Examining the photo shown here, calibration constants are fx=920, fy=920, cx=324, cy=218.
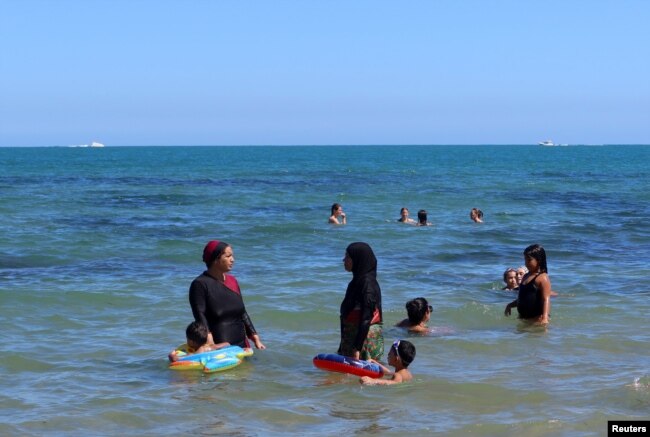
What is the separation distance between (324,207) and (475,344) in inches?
935

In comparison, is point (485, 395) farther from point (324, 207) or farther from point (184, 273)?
point (324, 207)

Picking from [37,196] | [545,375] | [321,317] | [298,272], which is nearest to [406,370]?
[545,375]

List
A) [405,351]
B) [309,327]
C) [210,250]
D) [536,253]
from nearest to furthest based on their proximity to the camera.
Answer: [210,250]
[405,351]
[536,253]
[309,327]

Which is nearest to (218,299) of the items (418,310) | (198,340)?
(198,340)

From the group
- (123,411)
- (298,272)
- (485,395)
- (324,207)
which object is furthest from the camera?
(324,207)

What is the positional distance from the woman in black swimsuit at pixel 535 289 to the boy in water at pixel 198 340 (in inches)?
165

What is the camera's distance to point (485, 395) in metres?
8.77

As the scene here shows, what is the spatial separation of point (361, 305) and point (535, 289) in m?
3.75

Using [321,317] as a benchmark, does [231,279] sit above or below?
above

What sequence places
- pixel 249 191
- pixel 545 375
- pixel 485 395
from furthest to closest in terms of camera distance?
pixel 249 191 → pixel 545 375 → pixel 485 395

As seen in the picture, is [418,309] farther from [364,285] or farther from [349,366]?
[364,285]

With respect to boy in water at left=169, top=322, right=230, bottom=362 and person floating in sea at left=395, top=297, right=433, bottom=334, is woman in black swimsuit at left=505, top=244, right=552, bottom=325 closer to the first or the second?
person floating in sea at left=395, top=297, right=433, bottom=334

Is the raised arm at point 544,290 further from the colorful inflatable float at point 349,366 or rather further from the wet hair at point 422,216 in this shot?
the wet hair at point 422,216

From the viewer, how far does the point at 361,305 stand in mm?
8641
